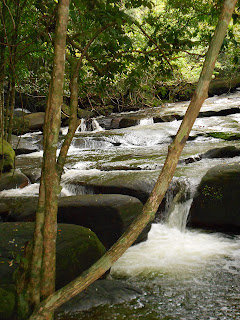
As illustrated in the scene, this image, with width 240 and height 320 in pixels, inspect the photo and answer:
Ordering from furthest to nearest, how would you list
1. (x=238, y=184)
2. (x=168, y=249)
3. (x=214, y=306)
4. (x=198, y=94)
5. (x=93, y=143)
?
(x=93, y=143), (x=238, y=184), (x=168, y=249), (x=214, y=306), (x=198, y=94)

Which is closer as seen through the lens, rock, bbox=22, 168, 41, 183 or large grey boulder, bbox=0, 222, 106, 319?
large grey boulder, bbox=0, 222, 106, 319

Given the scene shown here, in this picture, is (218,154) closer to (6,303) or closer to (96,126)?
(6,303)

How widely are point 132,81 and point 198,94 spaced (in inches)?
82.3

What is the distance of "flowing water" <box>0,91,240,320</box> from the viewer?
359 cm

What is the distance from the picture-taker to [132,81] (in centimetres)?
405

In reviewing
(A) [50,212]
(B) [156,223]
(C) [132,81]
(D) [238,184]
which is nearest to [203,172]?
(D) [238,184]

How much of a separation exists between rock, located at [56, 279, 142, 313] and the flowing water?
8 cm

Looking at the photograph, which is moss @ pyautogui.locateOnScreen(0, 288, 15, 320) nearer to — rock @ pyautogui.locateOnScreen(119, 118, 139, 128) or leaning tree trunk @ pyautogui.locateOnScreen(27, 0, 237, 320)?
leaning tree trunk @ pyautogui.locateOnScreen(27, 0, 237, 320)

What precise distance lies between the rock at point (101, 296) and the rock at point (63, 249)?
22 cm

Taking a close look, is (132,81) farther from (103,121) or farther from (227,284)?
(103,121)

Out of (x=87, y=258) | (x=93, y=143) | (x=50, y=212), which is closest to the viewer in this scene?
(x=50, y=212)

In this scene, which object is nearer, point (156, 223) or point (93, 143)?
point (156, 223)

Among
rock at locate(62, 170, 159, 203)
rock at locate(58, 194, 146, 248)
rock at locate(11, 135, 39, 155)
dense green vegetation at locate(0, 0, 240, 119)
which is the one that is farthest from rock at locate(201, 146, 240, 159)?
rock at locate(11, 135, 39, 155)

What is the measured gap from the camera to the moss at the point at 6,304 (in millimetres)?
2738
